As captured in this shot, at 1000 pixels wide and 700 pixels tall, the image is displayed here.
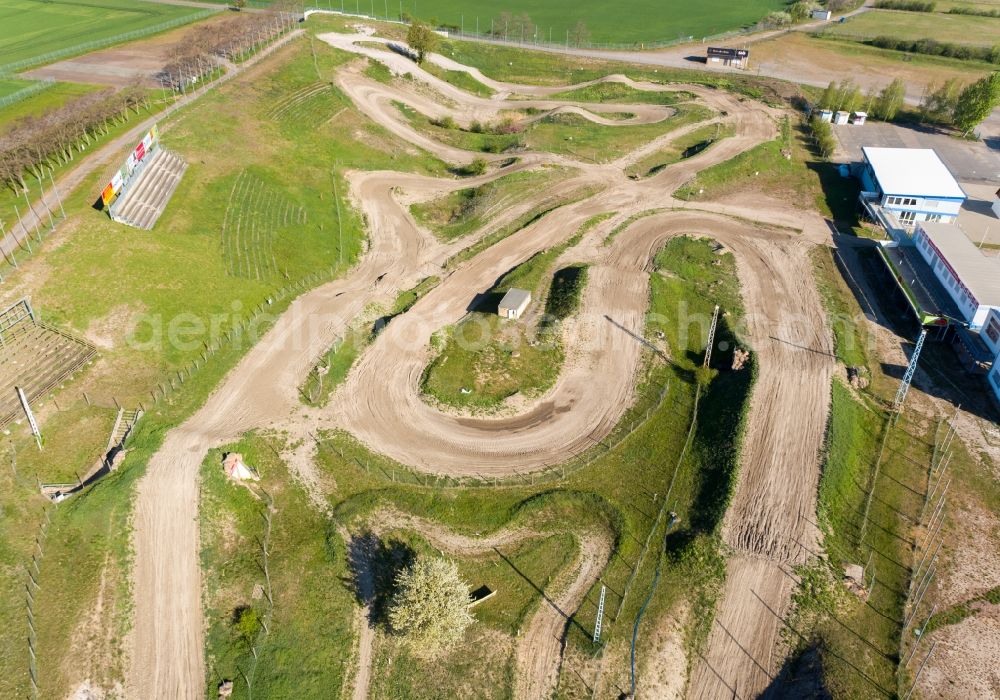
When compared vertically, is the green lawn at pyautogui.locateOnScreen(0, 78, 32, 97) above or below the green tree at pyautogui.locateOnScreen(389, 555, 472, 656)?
above

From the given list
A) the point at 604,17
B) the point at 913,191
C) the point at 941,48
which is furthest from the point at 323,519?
the point at 941,48

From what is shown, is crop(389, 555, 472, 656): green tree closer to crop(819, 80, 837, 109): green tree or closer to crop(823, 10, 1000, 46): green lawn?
crop(819, 80, 837, 109): green tree

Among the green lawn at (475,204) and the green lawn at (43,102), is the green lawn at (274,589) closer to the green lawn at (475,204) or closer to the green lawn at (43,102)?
the green lawn at (475,204)

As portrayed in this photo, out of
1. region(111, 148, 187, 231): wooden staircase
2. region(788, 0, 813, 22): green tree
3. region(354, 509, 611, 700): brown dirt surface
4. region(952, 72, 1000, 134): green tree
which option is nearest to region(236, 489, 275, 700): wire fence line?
region(354, 509, 611, 700): brown dirt surface

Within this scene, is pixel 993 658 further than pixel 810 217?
No

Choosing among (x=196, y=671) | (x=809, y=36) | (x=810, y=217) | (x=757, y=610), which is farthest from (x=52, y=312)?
(x=809, y=36)

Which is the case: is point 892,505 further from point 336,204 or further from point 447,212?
point 336,204
